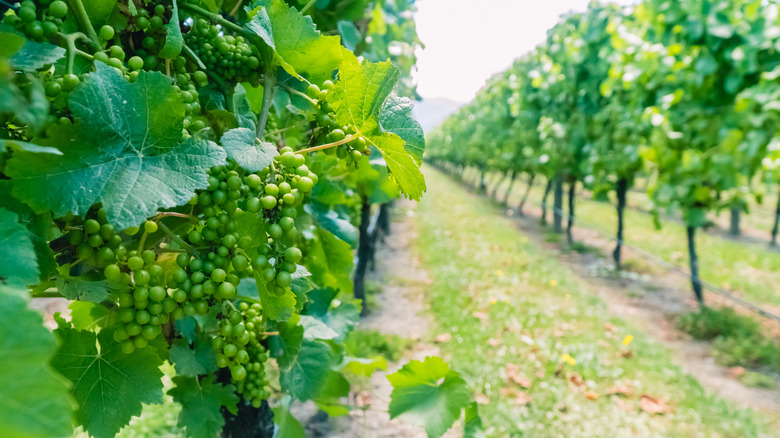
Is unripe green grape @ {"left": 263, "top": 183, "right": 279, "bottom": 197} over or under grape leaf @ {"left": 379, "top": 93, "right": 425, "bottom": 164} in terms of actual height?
under

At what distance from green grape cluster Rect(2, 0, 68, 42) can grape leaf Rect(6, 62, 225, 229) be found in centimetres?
12

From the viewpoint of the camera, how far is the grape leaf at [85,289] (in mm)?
752

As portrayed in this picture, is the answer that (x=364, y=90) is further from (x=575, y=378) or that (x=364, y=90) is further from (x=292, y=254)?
(x=575, y=378)

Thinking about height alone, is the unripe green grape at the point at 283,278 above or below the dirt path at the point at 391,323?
above

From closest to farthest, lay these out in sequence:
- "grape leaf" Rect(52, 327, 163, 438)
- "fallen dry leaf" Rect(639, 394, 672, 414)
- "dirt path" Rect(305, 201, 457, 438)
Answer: "grape leaf" Rect(52, 327, 163, 438)
"dirt path" Rect(305, 201, 457, 438)
"fallen dry leaf" Rect(639, 394, 672, 414)

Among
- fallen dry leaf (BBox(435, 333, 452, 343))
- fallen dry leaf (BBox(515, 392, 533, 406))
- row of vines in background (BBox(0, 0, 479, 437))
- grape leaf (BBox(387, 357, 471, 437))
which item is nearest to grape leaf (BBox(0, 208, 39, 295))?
row of vines in background (BBox(0, 0, 479, 437))

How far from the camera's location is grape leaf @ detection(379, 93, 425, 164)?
2.68 feet

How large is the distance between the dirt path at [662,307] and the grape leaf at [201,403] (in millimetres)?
4628

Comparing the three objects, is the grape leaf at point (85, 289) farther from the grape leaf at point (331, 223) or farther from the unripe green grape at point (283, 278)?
the grape leaf at point (331, 223)

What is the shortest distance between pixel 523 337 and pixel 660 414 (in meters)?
1.52

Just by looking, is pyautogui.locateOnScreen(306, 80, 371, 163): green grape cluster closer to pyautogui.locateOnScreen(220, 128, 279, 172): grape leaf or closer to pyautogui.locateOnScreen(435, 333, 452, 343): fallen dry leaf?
pyautogui.locateOnScreen(220, 128, 279, 172): grape leaf

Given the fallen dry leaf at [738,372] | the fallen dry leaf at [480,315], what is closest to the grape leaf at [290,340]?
the fallen dry leaf at [480,315]

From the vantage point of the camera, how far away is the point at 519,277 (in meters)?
7.30

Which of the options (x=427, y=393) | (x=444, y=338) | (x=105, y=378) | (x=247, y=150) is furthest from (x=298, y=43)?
(x=444, y=338)
